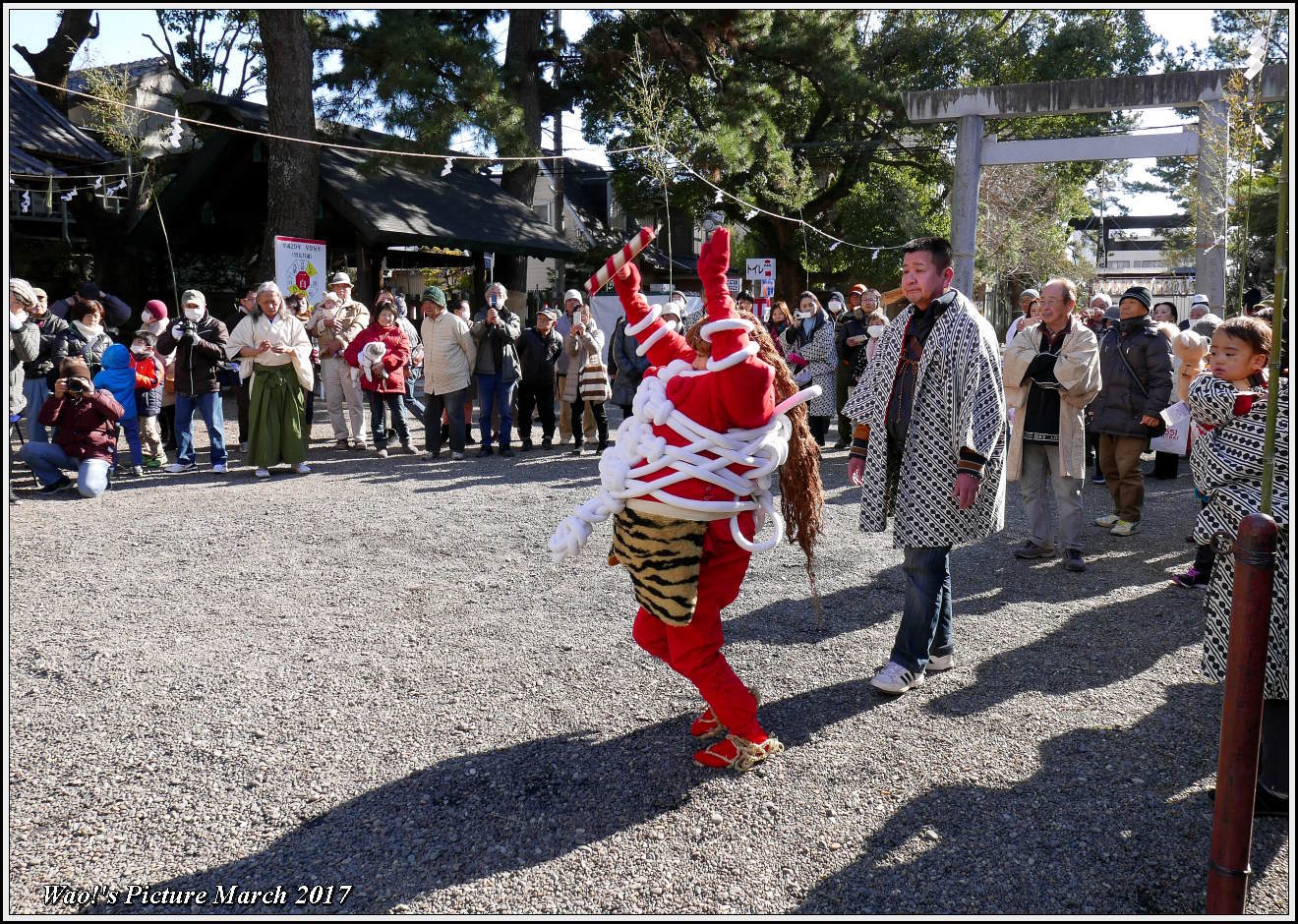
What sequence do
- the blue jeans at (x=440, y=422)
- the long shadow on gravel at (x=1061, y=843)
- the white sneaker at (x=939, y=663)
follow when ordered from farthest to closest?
1. the blue jeans at (x=440, y=422)
2. the white sneaker at (x=939, y=663)
3. the long shadow on gravel at (x=1061, y=843)

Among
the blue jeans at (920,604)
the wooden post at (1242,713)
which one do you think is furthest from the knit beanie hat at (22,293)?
the wooden post at (1242,713)

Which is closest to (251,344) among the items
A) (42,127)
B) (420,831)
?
(420,831)

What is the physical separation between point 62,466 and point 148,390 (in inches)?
46.0

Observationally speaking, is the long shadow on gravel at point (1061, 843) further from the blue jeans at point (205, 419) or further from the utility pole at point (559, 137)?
the utility pole at point (559, 137)

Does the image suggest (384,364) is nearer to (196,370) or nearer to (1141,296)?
(196,370)

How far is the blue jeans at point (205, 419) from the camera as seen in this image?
346 inches

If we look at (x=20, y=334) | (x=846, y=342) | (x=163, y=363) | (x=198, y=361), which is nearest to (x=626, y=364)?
(x=846, y=342)

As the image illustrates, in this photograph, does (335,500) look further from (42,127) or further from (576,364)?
(42,127)

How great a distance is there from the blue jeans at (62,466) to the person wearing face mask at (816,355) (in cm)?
653

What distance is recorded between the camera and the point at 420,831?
2.84 metres

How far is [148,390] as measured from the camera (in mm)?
8758

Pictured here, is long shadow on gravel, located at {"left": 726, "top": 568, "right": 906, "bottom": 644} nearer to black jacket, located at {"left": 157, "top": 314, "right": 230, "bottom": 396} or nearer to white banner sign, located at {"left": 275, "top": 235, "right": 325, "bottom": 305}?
black jacket, located at {"left": 157, "top": 314, "right": 230, "bottom": 396}

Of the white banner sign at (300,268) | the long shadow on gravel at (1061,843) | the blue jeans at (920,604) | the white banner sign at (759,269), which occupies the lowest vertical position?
the long shadow on gravel at (1061,843)

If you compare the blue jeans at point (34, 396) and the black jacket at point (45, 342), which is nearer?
the black jacket at point (45, 342)
